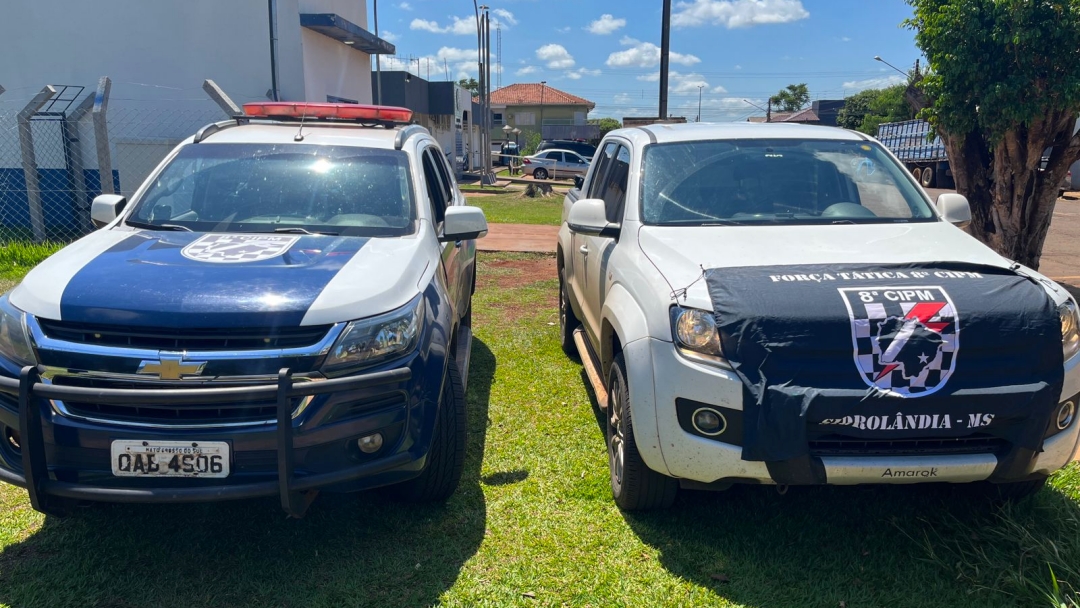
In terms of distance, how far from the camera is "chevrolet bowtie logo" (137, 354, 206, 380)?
2889 millimetres

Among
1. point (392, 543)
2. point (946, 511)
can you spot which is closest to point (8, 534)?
point (392, 543)

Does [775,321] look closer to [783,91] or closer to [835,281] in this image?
[835,281]

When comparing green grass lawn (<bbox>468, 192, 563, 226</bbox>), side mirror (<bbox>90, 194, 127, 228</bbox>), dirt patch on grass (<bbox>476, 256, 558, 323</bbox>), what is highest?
side mirror (<bbox>90, 194, 127, 228</bbox>)

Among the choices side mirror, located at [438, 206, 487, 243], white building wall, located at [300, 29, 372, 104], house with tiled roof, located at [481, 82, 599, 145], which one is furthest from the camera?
house with tiled roof, located at [481, 82, 599, 145]

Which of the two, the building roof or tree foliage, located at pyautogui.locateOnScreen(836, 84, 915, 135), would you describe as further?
the building roof

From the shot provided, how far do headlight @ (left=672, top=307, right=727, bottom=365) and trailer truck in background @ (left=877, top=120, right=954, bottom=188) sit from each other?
2840 centimetres

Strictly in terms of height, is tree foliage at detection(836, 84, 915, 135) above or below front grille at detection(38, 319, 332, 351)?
above

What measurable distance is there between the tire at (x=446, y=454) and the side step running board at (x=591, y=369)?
0.84m

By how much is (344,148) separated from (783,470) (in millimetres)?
3033

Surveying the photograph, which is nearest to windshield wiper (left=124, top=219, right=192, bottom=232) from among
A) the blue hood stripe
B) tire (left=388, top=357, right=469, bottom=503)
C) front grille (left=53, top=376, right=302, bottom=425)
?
the blue hood stripe

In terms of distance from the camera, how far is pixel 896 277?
10.5 ft

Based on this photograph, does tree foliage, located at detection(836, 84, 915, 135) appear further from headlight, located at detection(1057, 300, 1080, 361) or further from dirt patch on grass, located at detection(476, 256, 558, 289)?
headlight, located at detection(1057, 300, 1080, 361)

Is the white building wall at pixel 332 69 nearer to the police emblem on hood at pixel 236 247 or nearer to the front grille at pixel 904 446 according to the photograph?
the police emblem on hood at pixel 236 247

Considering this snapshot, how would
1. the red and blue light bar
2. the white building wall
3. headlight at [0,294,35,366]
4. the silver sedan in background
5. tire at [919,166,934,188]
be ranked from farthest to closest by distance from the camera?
1. the silver sedan in background
2. tire at [919,166,934,188]
3. the white building wall
4. the red and blue light bar
5. headlight at [0,294,35,366]
